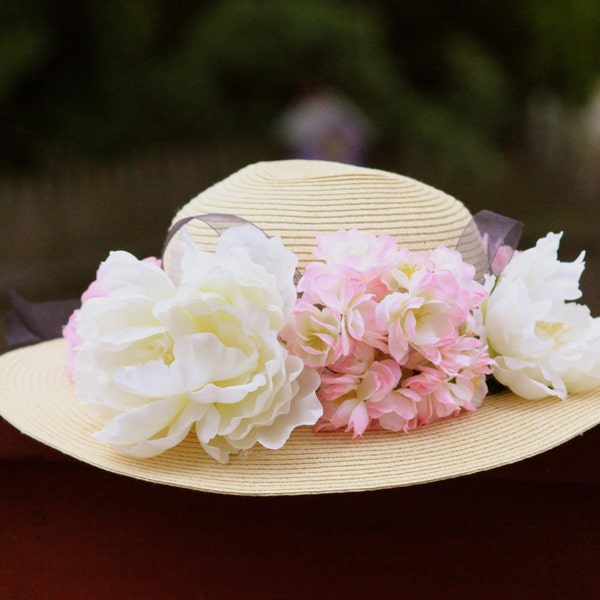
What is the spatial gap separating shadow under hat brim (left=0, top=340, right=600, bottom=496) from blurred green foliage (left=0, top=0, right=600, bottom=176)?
475cm

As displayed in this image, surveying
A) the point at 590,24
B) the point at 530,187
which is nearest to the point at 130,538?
the point at 530,187

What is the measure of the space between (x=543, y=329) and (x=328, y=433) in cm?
31

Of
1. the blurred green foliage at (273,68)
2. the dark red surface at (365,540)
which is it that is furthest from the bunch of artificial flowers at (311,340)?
the blurred green foliage at (273,68)

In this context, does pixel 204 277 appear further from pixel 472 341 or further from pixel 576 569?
pixel 576 569

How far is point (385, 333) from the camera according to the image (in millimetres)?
1148

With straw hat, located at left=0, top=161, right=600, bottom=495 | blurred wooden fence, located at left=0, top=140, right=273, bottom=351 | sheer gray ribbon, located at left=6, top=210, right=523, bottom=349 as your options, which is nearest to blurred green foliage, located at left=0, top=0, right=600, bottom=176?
blurred wooden fence, located at left=0, top=140, right=273, bottom=351

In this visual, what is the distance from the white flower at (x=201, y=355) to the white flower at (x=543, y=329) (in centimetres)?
26

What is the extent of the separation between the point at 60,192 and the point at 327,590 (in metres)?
4.18

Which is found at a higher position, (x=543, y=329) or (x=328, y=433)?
(x=543, y=329)

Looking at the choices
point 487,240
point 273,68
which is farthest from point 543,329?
point 273,68

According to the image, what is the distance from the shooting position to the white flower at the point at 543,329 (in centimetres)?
120

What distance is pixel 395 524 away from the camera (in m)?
1.25

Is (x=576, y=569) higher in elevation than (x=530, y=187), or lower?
higher

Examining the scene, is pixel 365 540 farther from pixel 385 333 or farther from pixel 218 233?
pixel 218 233
